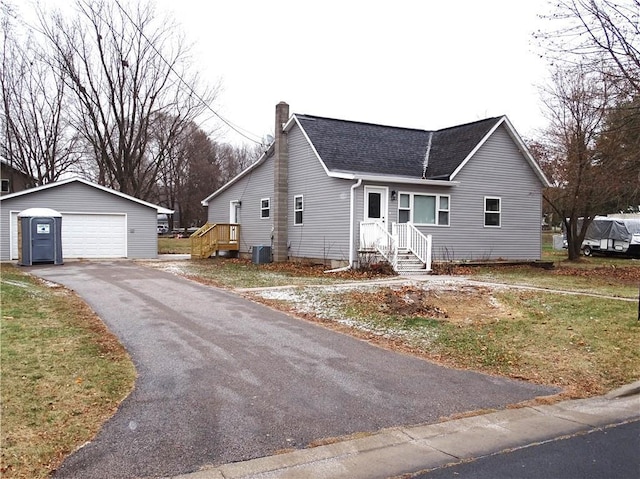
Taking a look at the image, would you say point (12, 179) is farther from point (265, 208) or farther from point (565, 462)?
point (565, 462)

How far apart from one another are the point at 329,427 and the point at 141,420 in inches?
63.9

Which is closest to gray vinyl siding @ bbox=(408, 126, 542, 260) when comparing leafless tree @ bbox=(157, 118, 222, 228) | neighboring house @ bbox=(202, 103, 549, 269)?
neighboring house @ bbox=(202, 103, 549, 269)

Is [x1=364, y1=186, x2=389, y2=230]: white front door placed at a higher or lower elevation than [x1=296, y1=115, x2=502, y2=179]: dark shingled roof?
lower

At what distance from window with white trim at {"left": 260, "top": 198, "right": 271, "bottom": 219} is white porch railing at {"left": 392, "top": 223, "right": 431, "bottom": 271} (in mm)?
7079

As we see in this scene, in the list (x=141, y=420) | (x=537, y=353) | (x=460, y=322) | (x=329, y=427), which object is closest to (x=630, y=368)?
(x=537, y=353)

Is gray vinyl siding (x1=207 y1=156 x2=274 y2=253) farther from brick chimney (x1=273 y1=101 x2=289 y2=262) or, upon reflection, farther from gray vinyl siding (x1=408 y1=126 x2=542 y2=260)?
gray vinyl siding (x1=408 y1=126 x2=542 y2=260)

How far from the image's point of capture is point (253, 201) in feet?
82.3

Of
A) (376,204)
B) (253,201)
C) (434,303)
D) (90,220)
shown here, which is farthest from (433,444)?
(90,220)

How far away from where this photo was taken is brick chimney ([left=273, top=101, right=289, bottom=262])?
22078 mm

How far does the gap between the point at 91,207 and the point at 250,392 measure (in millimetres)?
21301

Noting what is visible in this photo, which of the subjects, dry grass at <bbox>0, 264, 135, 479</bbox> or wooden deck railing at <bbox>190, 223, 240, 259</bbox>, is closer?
dry grass at <bbox>0, 264, 135, 479</bbox>

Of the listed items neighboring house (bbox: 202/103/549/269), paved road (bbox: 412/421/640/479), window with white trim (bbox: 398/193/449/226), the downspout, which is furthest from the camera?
A: window with white trim (bbox: 398/193/449/226)

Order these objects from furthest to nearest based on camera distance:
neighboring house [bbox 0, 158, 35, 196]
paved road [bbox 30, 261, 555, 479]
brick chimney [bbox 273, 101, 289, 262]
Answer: neighboring house [bbox 0, 158, 35, 196]
brick chimney [bbox 273, 101, 289, 262]
paved road [bbox 30, 261, 555, 479]

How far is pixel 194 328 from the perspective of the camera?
8.58m
